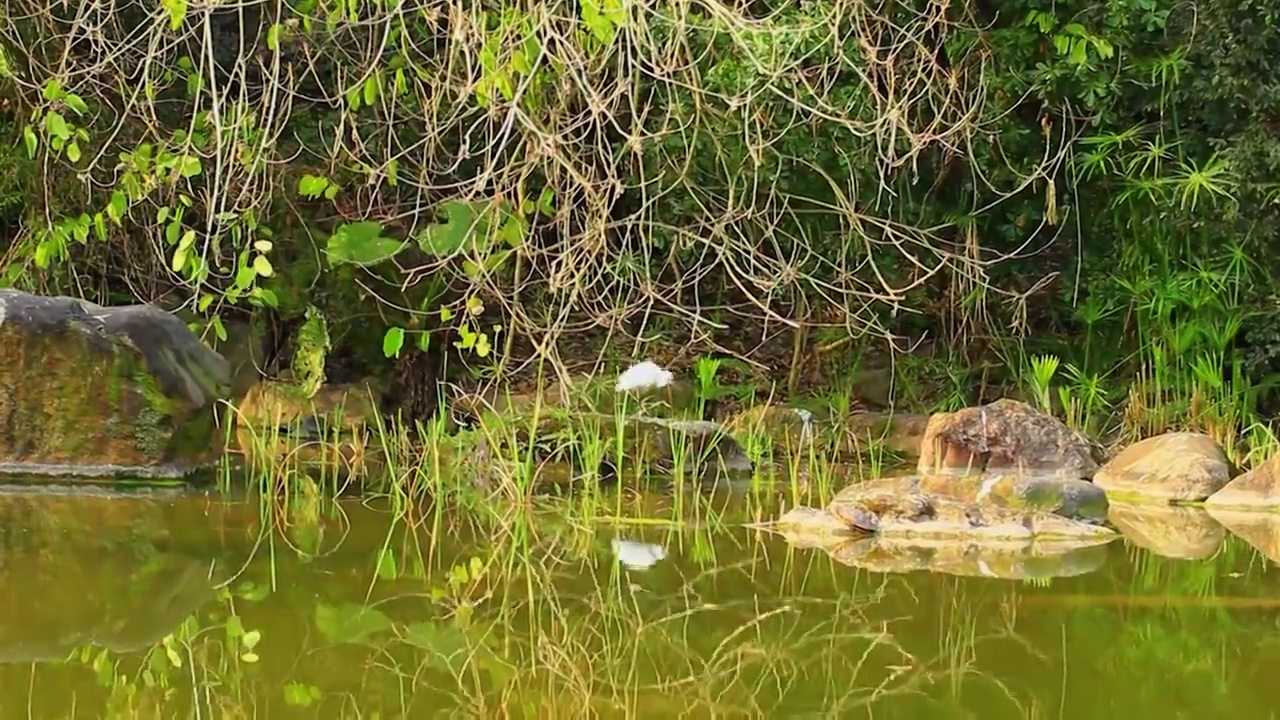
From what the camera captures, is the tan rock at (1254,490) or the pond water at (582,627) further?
the tan rock at (1254,490)

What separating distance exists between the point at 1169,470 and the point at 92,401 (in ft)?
11.5

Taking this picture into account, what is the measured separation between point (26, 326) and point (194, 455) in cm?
69

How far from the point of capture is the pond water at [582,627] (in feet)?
8.26

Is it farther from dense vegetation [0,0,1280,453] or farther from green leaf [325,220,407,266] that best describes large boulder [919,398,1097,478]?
green leaf [325,220,407,266]

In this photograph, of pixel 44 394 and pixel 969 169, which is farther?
pixel 969 169

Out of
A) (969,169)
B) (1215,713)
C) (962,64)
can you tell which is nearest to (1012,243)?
(969,169)

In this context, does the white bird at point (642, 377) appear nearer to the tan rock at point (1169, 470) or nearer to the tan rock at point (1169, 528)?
the tan rock at point (1169, 470)

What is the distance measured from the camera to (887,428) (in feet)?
20.6

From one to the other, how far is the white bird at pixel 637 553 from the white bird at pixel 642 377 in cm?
195

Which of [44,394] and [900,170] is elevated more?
[900,170]

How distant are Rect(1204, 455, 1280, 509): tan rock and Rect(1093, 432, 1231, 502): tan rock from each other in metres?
0.07

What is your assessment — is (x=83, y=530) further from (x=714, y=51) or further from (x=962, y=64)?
(x=962, y=64)

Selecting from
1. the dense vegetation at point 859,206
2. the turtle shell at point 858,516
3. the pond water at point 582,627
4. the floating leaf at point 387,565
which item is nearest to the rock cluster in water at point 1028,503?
the turtle shell at point 858,516

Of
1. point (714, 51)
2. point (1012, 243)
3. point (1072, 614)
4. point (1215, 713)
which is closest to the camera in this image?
point (1215, 713)
